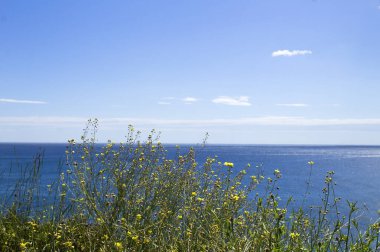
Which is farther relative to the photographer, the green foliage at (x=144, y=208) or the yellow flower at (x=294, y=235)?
the green foliage at (x=144, y=208)

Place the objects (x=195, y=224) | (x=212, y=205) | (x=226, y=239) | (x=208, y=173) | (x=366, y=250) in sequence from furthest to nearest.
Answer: (x=208, y=173) → (x=212, y=205) → (x=195, y=224) → (x=226, y=239) → (x=366, y=250)

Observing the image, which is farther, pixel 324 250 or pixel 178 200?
pixel 178 200

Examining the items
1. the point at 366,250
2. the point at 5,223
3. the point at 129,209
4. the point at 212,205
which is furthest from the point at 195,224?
the point at 5,223

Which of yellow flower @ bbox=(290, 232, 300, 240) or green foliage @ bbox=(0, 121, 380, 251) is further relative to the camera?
green foliage @ bbox=(0, 121, 380, 251)

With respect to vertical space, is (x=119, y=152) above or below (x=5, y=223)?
above

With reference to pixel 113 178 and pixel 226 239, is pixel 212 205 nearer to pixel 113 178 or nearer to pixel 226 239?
pixel 226 239

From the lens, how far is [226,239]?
4.46 meters

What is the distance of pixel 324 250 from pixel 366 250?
1.27 feet

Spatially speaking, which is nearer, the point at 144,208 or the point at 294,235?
the point at 294,235

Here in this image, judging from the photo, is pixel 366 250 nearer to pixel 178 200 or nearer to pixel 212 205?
pixel 212 205

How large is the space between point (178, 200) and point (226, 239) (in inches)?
74.5

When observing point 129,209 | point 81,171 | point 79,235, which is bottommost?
point 79,235

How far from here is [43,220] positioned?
239 inches

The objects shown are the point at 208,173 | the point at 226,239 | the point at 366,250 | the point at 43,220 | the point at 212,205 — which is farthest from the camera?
the point at 208,173
